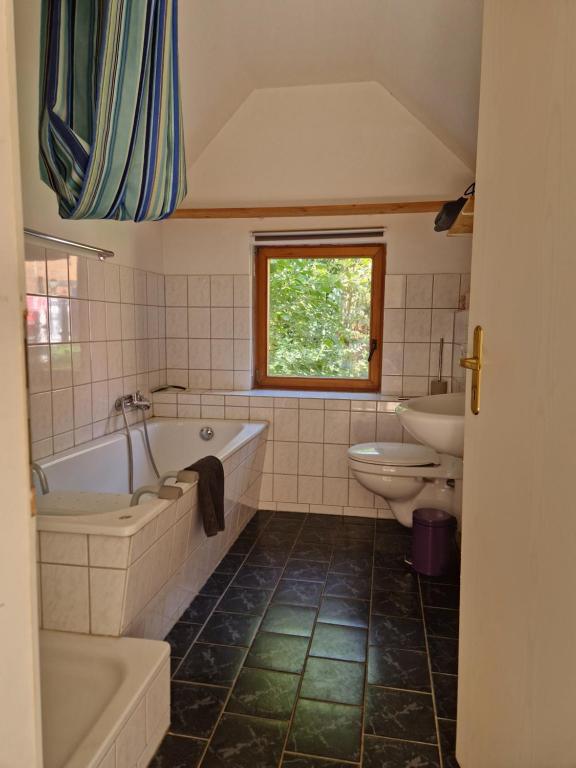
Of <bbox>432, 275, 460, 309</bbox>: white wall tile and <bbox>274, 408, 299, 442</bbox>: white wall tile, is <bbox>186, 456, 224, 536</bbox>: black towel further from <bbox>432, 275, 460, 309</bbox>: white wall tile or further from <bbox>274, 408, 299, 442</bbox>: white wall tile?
<bbox>432, 275, 460, 309</bbox>: white wall tile

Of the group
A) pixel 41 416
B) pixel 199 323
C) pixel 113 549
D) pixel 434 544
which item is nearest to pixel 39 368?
pixel 41 416

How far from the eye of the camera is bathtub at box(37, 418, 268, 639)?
1.57 m

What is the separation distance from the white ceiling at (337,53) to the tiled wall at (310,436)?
61.1 inches

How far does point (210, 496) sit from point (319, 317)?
68.9 inches

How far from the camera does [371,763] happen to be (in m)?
1.41

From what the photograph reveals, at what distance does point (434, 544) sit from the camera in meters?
2.46

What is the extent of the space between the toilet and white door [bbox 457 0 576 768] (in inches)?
53.8

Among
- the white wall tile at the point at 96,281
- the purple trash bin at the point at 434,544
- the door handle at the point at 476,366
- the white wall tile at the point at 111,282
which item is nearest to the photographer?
the door handle at the point at 476,366

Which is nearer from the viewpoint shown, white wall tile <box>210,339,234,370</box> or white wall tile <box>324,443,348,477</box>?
white wall tile <box>324,443,348,477</box>

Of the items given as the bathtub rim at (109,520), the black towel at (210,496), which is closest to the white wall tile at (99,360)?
the black towel at (210,496)

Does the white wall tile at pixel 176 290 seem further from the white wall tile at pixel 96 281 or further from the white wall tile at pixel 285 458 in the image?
the white wall tile at pixel 285 458

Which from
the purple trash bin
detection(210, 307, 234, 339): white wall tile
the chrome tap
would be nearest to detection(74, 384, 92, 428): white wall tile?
the chrome tap

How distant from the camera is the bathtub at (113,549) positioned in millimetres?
1570

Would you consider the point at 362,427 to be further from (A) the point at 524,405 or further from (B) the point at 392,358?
(A) the point at 524,405
